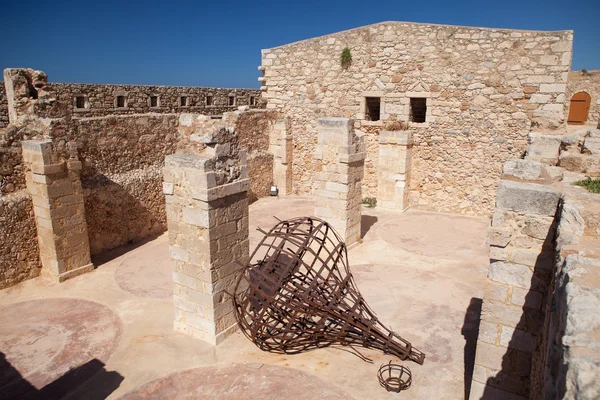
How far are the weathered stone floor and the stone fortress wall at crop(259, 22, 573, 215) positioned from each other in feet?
11.2

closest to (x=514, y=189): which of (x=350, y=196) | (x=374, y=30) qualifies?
(x=350, y=196)

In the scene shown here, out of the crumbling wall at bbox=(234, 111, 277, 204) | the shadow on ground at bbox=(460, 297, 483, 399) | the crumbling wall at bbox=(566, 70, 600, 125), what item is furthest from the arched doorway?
the shadow on ground at bbox=(460, 297, 483, 399)

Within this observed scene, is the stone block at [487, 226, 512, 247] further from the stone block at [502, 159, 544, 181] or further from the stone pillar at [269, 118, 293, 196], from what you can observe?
the stone pillar at [269, 118, 293, 196]

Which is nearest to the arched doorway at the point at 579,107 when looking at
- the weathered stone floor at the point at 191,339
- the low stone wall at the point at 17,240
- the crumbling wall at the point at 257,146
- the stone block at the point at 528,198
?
the weathered stone floor at the point at 191,339

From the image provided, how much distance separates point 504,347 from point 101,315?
5619mm

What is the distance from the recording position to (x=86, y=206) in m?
8.62

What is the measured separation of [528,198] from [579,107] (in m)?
19.4

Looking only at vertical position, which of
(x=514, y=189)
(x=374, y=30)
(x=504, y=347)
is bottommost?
(x=504, y=347)

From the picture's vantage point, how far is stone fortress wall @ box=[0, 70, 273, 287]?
7.41 metres

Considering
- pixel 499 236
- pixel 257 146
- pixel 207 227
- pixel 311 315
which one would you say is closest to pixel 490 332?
pixel 499 236

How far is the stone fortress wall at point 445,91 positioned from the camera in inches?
414

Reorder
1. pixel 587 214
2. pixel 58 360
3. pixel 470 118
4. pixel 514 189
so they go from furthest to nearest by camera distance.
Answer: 1. pixel 470 118
2. pixel 58 360
3. pixel 514 189
4. pixel 587 214

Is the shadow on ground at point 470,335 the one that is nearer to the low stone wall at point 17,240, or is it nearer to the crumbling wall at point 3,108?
the low stone wall at point 17,240

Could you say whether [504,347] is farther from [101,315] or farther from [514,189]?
[101,315]
